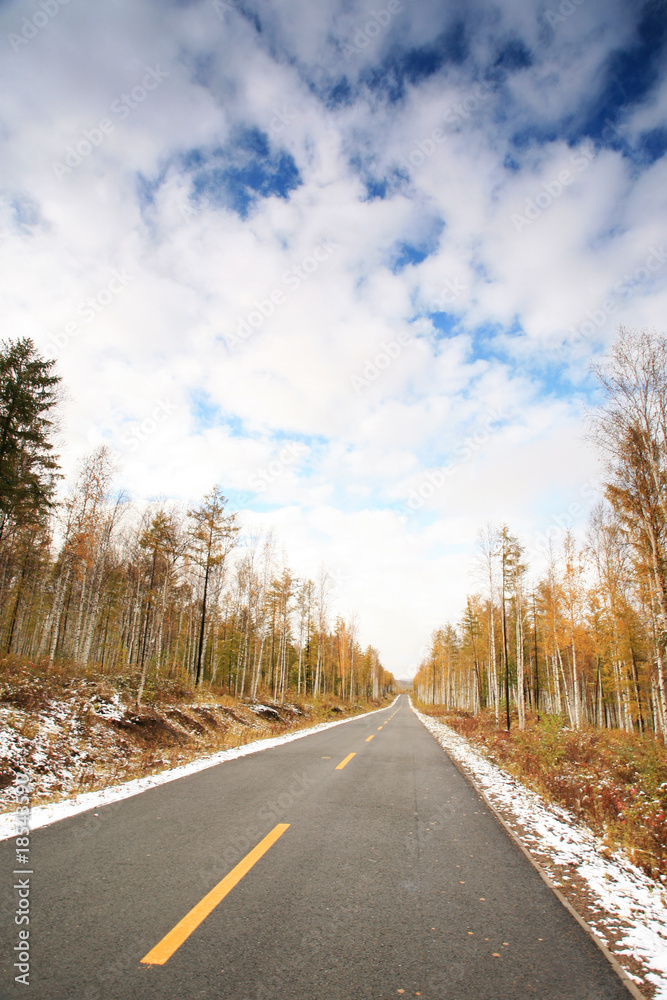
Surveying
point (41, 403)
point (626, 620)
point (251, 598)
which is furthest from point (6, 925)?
point (251, 598)

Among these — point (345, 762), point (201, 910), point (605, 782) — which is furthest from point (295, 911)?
point (345, 762)

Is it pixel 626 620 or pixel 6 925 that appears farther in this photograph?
pixel 626 620

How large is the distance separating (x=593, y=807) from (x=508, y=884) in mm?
4203

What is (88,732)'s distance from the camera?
11539 millimetres

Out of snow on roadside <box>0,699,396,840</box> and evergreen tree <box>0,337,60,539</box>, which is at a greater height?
evergreen tree <box>0,337,60,539</box>

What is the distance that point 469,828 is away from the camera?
20.2 ft

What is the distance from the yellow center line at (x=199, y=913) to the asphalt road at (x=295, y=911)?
0.04 m

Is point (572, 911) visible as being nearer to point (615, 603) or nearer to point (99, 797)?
point (99, 797)

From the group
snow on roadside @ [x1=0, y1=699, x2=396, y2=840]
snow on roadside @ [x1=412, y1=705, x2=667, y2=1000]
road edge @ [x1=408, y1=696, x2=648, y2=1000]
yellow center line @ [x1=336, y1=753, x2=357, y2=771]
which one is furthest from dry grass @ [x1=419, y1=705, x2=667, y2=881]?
snow on roadside @ [x1=0, y1=699, x2=396, y2=840]

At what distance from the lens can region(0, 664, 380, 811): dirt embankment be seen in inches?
354

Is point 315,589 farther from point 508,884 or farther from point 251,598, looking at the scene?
point 508,884

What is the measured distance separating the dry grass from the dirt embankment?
27.6ft

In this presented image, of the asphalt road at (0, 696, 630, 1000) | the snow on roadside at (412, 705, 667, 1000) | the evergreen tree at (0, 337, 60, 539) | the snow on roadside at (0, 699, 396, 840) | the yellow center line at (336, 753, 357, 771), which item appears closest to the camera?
the asphalt road at (0, 696, 630, 1000)

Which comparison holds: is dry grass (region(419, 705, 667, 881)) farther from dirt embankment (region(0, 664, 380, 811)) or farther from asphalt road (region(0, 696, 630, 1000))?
dirt embankment (region(0, 664, 380, 811))
